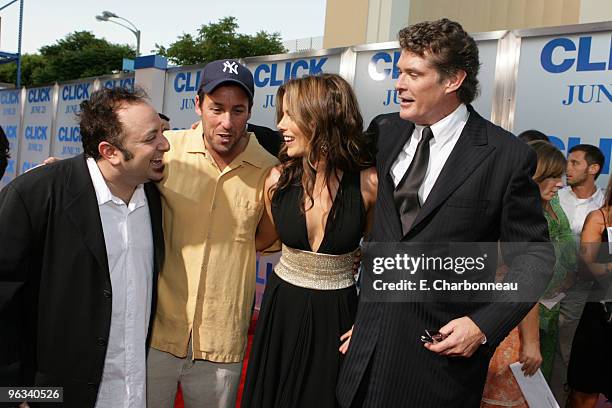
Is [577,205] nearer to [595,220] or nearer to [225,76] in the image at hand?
[595,220]

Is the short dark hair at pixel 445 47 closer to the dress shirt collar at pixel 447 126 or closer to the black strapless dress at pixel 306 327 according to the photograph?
the dress shirt collar at pixel 447 126

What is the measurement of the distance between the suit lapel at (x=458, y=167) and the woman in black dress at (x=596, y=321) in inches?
76.2

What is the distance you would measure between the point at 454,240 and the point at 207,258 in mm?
1039

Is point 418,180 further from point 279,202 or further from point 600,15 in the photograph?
point 600,15

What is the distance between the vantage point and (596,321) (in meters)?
3.65

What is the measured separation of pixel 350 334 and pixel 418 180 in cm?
63

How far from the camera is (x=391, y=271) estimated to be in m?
2.17

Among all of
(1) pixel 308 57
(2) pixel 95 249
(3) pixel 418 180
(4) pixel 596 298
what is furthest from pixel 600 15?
(2) pixel 95 249

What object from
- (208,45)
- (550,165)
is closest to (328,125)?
(550,165)

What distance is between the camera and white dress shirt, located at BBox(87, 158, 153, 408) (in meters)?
2.27

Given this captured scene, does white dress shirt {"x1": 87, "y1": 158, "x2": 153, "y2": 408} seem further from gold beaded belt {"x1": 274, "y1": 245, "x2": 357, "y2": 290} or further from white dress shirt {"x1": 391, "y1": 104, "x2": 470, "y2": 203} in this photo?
white dress shirt {"x1": 391, "y1": 104, "x2": 470, "y2": 203}

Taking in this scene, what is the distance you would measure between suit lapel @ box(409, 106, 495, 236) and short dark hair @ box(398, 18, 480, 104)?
8.0 inches

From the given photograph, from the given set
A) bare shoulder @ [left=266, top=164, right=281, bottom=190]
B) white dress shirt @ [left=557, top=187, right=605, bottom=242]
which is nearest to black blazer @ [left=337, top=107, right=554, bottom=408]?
bare shoulder @ [left=266, top=164, right=281, bottom=190]

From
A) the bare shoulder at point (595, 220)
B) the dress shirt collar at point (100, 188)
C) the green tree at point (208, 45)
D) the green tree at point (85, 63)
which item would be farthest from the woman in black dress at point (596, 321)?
the green tree at point (85, 63)
